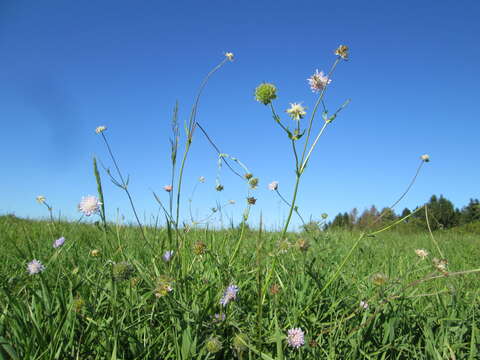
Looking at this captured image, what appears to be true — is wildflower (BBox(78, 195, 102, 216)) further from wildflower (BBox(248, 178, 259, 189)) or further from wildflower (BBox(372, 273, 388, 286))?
wildflower (BBox(372, 273, 388, 286))

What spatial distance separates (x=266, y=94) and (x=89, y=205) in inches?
40.9

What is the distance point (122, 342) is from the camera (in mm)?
1295

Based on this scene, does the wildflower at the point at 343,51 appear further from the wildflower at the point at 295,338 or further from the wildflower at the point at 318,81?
the wildflower at the point at 295,338

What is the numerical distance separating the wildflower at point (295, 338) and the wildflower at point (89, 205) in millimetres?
1035

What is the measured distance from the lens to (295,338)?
4.32ft

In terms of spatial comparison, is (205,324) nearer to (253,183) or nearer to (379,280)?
(379,280)

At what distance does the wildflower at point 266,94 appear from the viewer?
1.74 metres

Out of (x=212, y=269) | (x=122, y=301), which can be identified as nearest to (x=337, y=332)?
(x=212, y=269)

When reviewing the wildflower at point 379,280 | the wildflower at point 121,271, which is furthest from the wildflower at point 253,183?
the wildflower at point 121,271

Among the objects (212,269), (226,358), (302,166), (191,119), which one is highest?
(191,119)

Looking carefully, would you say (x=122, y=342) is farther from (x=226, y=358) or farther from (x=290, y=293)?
(x=290, y=293)

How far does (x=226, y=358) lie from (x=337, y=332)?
47cm

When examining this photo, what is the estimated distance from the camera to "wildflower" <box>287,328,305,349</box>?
51.3 inches

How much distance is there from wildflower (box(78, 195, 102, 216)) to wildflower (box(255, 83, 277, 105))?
966 mm
